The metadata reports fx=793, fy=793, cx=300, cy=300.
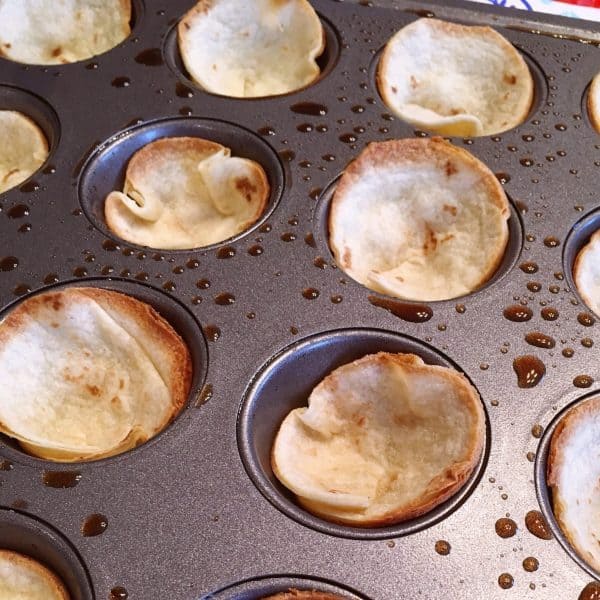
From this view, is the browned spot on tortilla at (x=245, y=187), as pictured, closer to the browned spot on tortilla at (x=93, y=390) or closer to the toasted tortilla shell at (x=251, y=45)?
the toasted tortilla shell at (x=251, y=45)

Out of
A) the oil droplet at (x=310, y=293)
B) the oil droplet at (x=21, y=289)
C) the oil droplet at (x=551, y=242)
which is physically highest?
the oil droplet at (x=21, y=289)

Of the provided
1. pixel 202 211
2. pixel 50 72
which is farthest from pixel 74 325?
pixel 50 72

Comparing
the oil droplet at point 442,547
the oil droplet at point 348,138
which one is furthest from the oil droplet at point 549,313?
the oil droplet at point 348,138

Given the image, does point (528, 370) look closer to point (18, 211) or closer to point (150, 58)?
point (18, 211)

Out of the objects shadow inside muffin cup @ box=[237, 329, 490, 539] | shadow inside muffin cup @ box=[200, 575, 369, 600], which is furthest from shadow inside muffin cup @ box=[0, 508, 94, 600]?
shadow inside muffin cup @ box=[237, 329, 490, 539]

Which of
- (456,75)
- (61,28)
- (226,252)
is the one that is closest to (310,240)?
(226,252)

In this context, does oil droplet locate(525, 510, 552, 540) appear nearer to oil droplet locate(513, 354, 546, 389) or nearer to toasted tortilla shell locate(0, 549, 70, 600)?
oil droplet locate(513, 354, 546, 389)
